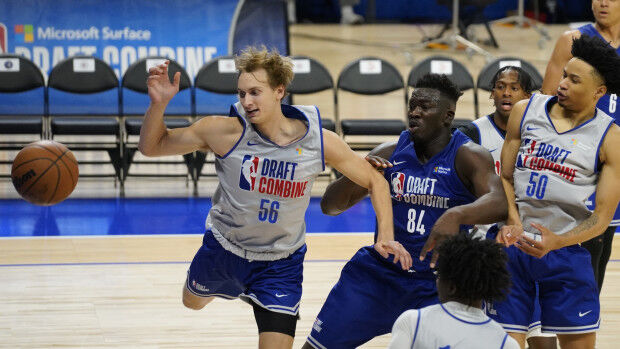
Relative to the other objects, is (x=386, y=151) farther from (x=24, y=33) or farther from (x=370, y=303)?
(x=24, y=33)

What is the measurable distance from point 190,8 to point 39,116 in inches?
89.1

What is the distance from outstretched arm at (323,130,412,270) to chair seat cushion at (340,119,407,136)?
203 inches

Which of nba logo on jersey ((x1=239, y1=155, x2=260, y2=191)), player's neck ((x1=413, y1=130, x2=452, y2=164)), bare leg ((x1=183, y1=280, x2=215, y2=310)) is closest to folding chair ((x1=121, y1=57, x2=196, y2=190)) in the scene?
bare leg ((x1=183, y1=280, x2=215, y2=310))

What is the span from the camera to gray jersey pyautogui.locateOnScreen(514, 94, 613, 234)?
4301 mm

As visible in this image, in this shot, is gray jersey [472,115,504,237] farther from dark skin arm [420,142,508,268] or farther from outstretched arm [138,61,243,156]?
outstretched arm [138,61,243,156]

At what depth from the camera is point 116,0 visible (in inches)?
421

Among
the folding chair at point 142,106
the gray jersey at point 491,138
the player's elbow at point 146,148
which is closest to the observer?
the player's elbow at point 146,148

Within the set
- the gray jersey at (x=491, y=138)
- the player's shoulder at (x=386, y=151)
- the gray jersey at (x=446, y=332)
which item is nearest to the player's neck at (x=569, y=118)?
the gray jersey at (x=491, y=138)

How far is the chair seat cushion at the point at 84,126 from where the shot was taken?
9.30 m

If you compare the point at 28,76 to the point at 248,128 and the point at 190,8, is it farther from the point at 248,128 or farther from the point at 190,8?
the point at 248,128

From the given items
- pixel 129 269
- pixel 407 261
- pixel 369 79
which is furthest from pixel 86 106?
pixel 407 261

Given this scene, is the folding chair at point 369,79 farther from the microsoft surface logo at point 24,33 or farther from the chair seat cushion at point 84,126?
the microsoft surface logo at point 24,33

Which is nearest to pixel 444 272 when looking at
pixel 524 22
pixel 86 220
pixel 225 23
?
pixel 86 220

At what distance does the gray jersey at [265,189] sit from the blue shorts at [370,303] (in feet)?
1.21
